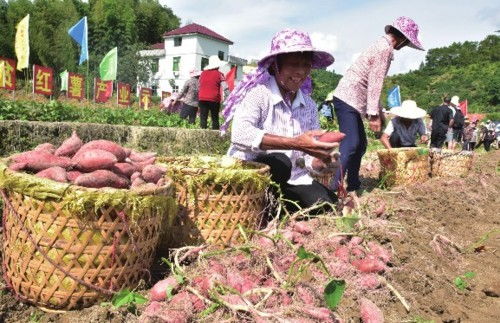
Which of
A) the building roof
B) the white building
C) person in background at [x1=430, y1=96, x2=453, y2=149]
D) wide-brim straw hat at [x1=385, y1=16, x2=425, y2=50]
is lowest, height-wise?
person in background at [x1=430, y1=96, x2=453, y2=149]

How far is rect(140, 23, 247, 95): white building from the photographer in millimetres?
46781

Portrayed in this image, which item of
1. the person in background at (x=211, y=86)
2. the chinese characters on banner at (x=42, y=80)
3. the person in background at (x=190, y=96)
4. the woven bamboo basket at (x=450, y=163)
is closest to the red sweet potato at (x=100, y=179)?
the woven bamboo basket at (x=450, y=163)

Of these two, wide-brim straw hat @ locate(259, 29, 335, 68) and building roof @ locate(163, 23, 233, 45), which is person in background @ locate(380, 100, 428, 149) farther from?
building roof @ locate(163, 23, 233, 45)

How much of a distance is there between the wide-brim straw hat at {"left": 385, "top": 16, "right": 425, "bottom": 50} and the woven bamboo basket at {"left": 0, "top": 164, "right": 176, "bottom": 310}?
308 cm

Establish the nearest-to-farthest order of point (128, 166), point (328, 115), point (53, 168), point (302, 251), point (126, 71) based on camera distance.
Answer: point (302, 251), point (53, 168), point (128, 166), point (328, 115), point (126, 71)

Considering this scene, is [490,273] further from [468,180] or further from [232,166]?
[468,180]

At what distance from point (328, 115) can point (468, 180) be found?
7.04 metres

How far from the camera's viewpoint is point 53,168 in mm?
1781

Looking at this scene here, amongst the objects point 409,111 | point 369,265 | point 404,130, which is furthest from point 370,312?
point 404,130

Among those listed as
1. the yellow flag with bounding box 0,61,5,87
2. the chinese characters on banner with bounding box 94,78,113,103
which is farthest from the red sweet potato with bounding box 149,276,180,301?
the chinese characters on banner with bounding box 94,78,113,103

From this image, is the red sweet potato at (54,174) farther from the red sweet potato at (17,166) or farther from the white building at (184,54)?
the white building at (184,54)

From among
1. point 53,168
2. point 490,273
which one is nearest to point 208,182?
point 53,168

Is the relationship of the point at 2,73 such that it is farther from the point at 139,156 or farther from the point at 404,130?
the point at 139,156

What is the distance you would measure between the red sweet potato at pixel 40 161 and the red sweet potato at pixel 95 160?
6cm
